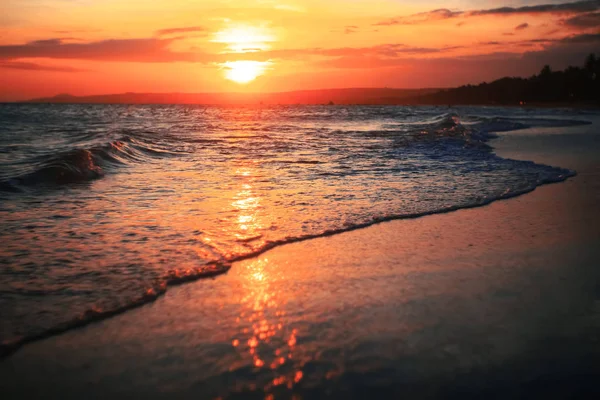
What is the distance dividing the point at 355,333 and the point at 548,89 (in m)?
122

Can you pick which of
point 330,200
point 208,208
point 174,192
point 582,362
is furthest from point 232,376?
point 174,192

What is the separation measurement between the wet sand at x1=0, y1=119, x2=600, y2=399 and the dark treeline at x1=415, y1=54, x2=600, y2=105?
99841 millimetres

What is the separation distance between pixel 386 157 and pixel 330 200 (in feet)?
20.3

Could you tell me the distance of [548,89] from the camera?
10694 centimetres

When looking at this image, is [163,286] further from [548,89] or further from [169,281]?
[548,89]

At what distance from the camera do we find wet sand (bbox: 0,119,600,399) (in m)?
2.55

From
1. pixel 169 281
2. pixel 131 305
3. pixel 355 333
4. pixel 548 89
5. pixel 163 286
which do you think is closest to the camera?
pixel 355 333

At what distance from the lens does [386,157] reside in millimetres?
12953

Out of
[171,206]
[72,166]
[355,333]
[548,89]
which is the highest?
[548,89]

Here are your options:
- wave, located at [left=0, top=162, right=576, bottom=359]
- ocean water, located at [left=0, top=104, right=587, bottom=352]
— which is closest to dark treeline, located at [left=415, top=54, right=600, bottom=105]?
ocean water, located at [left=0, top=104, right=587, bottom=352]

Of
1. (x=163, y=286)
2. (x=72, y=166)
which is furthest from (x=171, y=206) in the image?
(x=72, y=166)

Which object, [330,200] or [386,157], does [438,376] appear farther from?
[386,157]

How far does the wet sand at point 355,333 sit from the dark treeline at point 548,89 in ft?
328

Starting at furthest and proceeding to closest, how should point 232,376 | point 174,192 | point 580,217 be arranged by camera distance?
point 174,192
point 580,217
point 232,376
